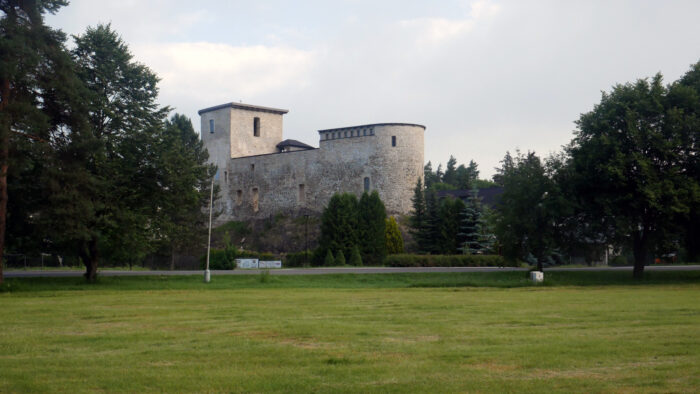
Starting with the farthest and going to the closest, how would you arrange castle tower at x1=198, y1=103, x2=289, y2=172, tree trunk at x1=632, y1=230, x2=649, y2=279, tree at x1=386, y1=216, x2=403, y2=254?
1. castle tower at x1=198, y1=103, x2=289, y2=172
2. tree at x1=386, y1=216, x2=403, y2=254
3. tree trunk at x1=632, y1=230, x2=649, y2=279

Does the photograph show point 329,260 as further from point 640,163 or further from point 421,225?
point 640,163

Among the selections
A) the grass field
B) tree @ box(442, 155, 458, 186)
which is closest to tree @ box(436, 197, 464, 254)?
the grass field

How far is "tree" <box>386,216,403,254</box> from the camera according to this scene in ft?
193

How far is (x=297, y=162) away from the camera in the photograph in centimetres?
7244

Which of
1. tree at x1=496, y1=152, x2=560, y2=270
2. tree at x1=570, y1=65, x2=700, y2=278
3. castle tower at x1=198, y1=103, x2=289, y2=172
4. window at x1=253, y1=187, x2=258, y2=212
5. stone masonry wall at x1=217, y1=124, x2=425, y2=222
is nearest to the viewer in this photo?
tree at x1=570, y1=65, x2=700, y2=278

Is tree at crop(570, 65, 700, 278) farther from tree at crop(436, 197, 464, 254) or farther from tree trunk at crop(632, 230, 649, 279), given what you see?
tree at crop(436, 197, 464, 254)

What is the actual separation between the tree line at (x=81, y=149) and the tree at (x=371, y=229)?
2241cm

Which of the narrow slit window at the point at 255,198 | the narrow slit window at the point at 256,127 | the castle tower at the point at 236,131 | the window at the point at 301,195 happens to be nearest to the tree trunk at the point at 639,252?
the window at the point at 301,195

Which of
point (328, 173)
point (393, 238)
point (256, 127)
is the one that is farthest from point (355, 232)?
point (256, 127)

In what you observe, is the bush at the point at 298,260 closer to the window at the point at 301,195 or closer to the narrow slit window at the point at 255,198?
the window at the point at 301,195

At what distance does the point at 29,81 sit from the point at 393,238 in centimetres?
3721

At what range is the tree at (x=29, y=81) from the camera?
25188 millimetres

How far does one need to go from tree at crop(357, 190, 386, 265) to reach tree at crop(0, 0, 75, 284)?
1239 inches

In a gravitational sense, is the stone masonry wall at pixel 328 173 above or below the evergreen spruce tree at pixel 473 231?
above
